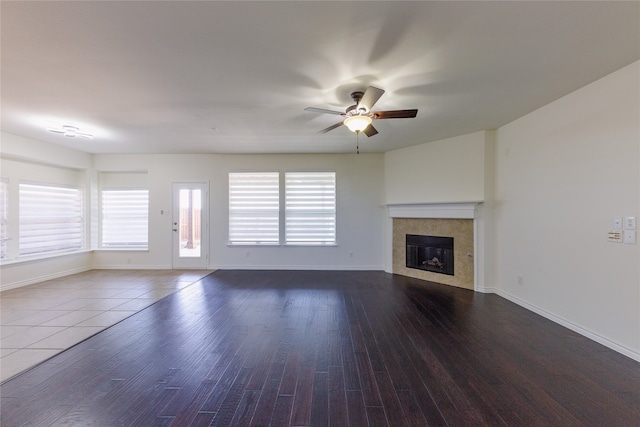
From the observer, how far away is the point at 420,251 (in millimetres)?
5168

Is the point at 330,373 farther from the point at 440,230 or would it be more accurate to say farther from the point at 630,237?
the point at 440,230

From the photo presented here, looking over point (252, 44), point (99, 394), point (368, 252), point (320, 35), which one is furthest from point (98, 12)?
point (368, 252)

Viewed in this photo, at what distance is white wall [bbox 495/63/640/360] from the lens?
7.86 ft

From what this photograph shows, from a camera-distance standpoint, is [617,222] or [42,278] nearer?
[617,222]

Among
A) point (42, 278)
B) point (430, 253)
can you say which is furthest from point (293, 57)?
point (42, 278)

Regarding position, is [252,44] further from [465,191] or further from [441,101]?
[465,191]

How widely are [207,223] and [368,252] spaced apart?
3833mm

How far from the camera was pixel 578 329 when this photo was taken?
2.81m

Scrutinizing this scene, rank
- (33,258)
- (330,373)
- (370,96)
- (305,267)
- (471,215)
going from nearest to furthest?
1. (330,373)
2. (370,96)
3. (471,215)
4. (33,258)
5. (305,267)

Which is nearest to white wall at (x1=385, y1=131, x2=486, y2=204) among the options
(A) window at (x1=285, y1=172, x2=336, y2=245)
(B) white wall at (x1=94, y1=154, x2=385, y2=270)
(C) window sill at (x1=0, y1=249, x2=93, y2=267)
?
(B) white wall at (x1=94, y1=154, x2=385, y2=270)

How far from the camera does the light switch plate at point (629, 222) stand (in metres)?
2.36

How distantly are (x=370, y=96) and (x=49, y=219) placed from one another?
6777 millimetres

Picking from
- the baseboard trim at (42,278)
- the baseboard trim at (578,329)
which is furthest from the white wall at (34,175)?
the baseboard trim at (578,329)

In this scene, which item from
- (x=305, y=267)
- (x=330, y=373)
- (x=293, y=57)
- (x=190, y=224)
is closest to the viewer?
(x=330, y=373)
